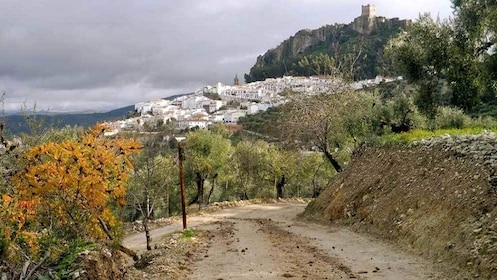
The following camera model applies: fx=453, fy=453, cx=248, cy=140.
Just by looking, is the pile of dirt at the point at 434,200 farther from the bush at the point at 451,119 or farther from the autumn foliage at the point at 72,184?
the autumn foliage at the point at 72,184

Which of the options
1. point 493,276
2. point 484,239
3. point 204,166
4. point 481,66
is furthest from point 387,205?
point 204,166

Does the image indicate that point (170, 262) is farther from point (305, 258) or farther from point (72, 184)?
point (305, 258)

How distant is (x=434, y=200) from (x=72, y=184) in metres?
11.4

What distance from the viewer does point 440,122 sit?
97.9 ft

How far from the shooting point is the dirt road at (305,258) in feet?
36.5

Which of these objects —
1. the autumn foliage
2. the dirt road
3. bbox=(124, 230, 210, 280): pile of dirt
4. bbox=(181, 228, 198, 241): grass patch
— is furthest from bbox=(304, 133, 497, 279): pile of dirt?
the autumn foliage

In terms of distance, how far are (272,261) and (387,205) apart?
7.14 metres

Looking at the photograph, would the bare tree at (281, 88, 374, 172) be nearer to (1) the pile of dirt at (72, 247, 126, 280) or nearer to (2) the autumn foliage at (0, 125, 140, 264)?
(2) the autumn foliage at (0, 125, 140, 264)

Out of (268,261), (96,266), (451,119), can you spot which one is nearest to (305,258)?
(268,261)

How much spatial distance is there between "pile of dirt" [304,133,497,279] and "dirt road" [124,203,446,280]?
73 cm

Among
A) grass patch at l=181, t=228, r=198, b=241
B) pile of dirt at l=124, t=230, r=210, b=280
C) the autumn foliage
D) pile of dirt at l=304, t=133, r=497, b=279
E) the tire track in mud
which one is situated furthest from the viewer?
grass patch at l=181, t=228, r=198, b=241

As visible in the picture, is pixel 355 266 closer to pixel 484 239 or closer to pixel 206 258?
pixel 484 239

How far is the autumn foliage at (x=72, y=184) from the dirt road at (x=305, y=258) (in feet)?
12.0

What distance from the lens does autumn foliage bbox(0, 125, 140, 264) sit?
43.0 feet
